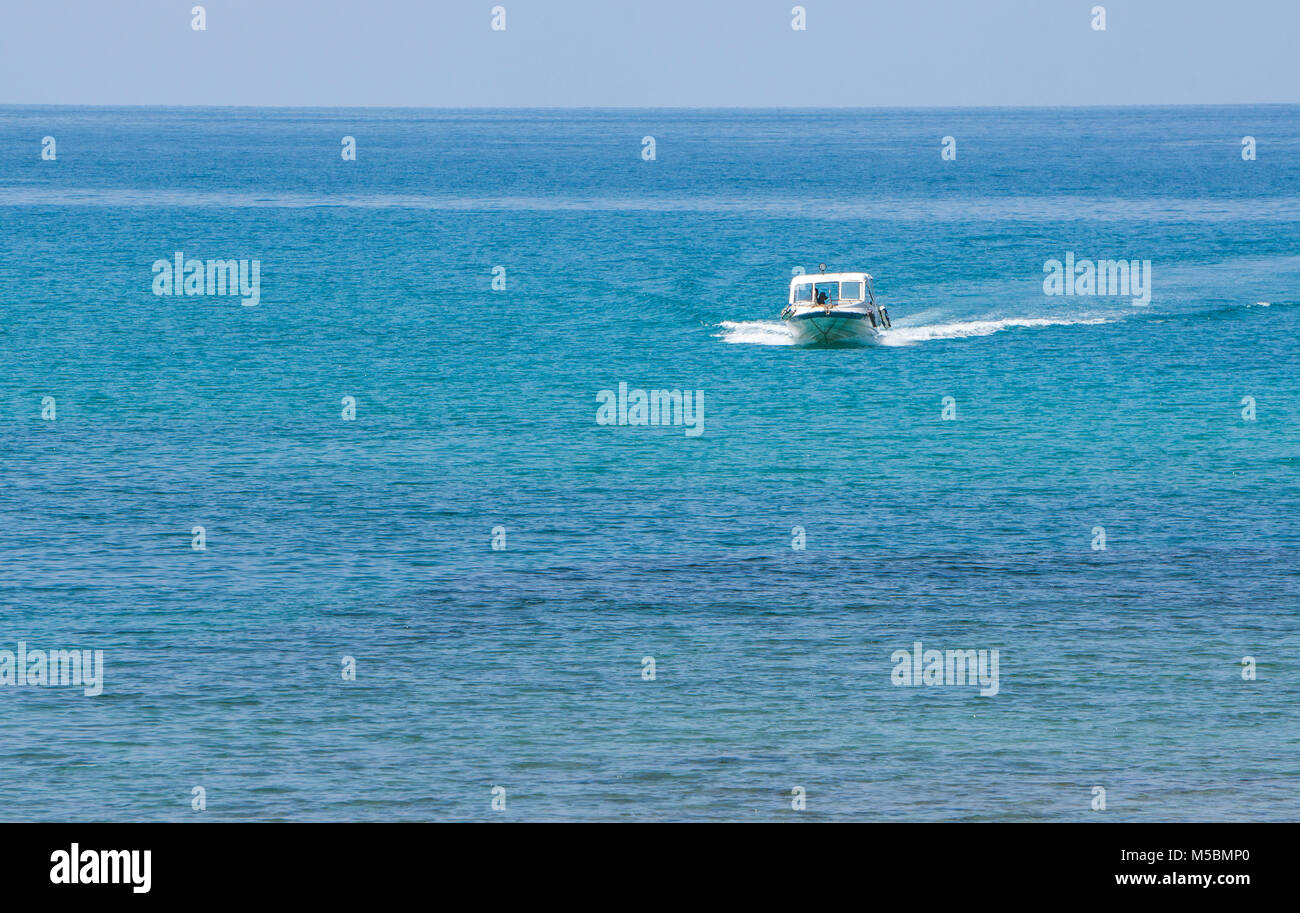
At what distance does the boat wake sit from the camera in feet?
233

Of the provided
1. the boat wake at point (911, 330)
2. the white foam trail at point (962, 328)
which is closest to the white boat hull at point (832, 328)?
the boat wake at point (911, 330)

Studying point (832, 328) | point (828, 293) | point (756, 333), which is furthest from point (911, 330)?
point (832, 328)

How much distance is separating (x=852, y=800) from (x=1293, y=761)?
6.88 meters

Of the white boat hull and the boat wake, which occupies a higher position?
the boat wake

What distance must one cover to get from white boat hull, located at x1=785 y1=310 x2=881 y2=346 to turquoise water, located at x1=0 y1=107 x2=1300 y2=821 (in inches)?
29.8

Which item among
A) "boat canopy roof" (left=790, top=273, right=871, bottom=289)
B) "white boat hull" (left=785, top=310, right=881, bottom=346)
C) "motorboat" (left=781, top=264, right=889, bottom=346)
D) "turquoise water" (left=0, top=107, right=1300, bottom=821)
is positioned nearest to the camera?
"turquoise water" (left=0, top=107, right=1300, bottom=821)

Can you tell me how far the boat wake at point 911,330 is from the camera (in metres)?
71.0

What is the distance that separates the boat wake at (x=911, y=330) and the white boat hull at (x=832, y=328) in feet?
7.68

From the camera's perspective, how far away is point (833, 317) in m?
64.3

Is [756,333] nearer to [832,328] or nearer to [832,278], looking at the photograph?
[832,328]

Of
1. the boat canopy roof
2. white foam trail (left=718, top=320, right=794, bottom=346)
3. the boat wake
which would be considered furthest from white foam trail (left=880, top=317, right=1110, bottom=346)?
the boat canopy roof

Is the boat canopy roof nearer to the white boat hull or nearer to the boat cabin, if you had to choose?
the boat cabin

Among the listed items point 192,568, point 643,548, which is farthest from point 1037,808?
point 192,568

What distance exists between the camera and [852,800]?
23.3m
